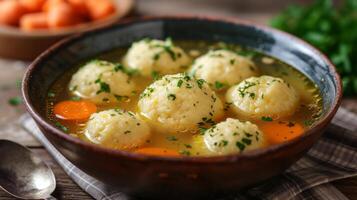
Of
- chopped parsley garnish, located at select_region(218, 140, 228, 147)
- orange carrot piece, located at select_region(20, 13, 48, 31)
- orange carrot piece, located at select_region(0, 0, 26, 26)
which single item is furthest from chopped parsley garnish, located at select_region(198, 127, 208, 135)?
orange carrot piece, located at select_region(0, 0, 26, 26)

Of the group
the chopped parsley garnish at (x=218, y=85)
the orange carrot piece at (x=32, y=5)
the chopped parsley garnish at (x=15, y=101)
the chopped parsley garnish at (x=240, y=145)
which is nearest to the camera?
the chopped parsley garnish at (x=240, y=145)

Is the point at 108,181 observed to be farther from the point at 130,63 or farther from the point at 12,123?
the point at 12,123

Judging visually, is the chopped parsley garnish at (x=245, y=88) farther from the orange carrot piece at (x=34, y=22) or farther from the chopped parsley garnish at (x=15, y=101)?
the orange carrot piece at (x=34, y=22)

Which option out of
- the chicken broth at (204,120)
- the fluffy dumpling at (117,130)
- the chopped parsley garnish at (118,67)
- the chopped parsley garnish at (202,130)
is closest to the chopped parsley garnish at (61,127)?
the chicken broth at (204,120)

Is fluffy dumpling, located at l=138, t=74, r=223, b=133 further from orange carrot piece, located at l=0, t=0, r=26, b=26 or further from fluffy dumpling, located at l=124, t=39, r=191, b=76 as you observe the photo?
orange carrot piece, located at l=0, t=0, r=26, b=26

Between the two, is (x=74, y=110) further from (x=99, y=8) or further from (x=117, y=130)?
(x=99, y=8)

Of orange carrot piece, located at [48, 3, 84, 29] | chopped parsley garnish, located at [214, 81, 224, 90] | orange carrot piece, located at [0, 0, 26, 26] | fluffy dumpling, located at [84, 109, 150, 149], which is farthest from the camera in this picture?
orange carrot piece, located at [0, 0, 26, 26]

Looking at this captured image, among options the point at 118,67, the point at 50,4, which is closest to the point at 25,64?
the point at 50,4
